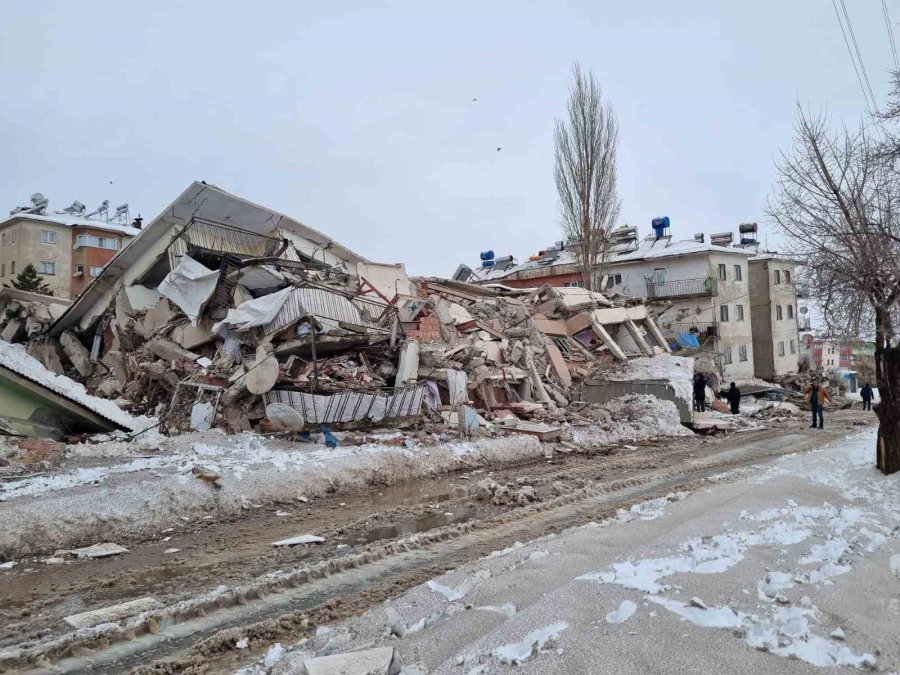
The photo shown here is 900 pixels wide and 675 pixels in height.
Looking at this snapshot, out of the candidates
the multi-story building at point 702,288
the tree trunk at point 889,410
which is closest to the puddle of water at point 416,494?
the tree trunk at point 889,410

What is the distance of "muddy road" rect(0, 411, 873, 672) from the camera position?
161 inches

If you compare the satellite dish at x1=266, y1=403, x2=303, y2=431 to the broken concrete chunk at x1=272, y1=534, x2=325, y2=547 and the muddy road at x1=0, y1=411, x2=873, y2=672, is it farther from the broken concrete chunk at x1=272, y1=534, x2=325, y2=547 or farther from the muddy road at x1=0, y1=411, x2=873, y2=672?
the broken concrete chunk at x1=272, y1=534, x2=325, y2=547

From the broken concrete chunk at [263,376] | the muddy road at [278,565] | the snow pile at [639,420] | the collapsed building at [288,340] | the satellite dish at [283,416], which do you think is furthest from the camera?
the snow pile at [639,420]

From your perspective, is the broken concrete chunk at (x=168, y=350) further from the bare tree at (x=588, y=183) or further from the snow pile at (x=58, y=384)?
the bare tree at (x=588, y=183)

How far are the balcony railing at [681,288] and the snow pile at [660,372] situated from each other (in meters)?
15.1

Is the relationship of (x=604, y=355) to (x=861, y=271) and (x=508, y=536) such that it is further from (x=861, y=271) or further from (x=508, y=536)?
(x=508, y=536)

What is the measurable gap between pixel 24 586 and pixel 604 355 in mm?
17614

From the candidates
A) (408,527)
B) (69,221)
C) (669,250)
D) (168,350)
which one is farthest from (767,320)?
(69,221)

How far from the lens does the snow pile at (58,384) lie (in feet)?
32.5

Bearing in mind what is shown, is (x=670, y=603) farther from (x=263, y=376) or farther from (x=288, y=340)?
(x=288, y=340)

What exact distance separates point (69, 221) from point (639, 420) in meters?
36.5

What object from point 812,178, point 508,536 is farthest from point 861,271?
point 508,536

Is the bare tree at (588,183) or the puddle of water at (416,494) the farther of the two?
the bare tree at (588,183)

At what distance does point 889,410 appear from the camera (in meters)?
8.82
